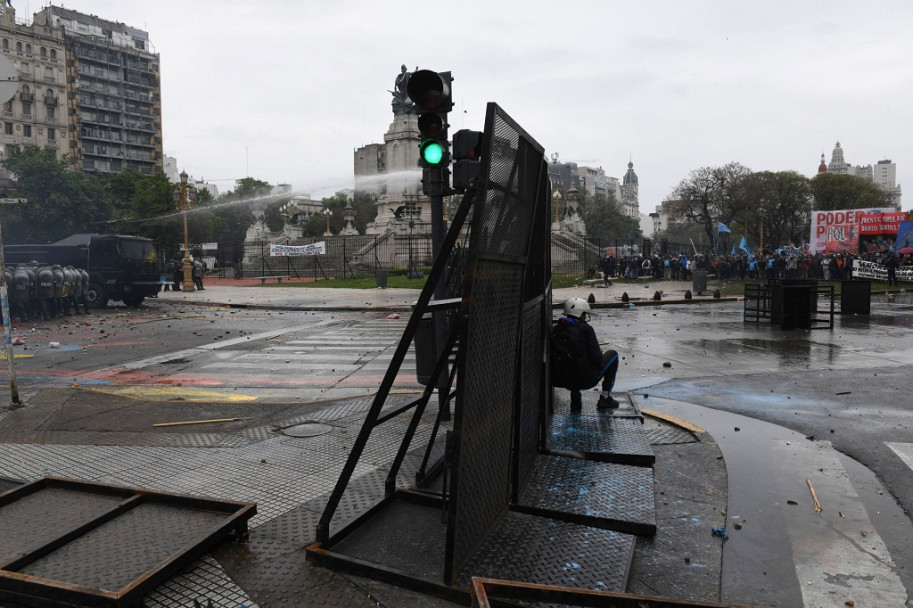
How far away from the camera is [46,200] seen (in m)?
58.0

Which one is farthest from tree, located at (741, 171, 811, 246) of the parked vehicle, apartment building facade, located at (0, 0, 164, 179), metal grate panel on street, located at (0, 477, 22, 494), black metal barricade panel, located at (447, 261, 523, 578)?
apartment building facade, located at (0, 0, 164, 179)

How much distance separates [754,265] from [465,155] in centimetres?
3679

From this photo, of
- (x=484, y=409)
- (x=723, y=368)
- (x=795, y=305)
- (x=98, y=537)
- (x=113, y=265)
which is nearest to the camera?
(x=484, y=409)

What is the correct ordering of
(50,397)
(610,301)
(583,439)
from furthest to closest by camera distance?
1. (610,301)
2. (50,397)
3. (583,439)

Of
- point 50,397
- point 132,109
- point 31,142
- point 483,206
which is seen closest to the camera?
point 483,206

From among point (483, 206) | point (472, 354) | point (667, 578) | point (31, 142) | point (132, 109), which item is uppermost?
point (132, 109)

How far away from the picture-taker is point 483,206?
3.19 meters

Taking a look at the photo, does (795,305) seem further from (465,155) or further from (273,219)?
(273,219)

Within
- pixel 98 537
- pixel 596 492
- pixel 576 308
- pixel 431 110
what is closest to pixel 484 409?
pixel 596 492

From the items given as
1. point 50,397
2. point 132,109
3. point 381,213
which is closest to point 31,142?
point 132,109

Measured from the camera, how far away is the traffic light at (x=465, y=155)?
5.66m

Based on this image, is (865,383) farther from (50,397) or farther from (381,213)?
(381,213)

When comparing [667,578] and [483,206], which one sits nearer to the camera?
[483,206]

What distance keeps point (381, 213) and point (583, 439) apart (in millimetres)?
65886
